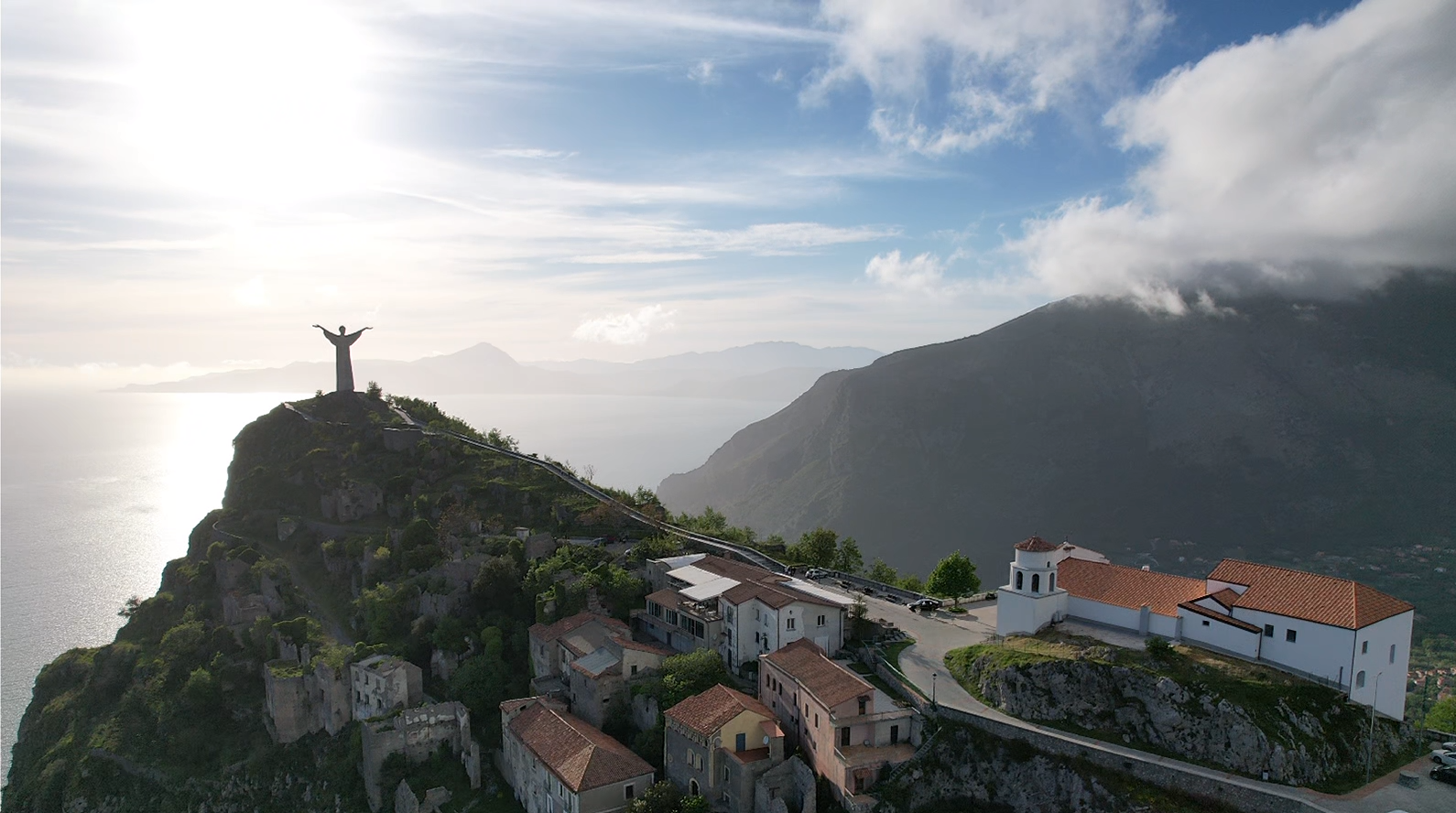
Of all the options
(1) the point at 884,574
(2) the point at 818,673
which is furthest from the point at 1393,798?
(1) the point at 884,574

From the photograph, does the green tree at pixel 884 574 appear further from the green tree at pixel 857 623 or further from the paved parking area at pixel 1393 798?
the paved parking area at pixel 1393 798

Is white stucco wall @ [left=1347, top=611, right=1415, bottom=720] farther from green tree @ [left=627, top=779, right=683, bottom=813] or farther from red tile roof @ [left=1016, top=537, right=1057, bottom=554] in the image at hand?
green tree @ [left=627, top=779, right=683, bottom=813]

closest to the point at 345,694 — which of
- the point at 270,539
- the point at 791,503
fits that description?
the point at 270,539

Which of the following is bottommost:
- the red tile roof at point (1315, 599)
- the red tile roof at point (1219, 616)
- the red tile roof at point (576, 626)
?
the red tile roof at point (576, 626)

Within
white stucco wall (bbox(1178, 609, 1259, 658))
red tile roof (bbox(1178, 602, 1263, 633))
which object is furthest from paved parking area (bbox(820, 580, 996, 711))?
red tile roof (bbox(1178, 602, 1263, 633))

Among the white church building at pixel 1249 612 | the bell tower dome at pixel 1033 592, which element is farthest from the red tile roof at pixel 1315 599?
the bell tower dome at pixel 1033 592

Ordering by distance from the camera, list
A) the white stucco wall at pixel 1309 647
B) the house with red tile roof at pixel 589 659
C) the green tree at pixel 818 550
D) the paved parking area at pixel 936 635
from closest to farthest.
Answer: the white stucco wall at pixel 1309 647, the paved parking area at pixel 936 635, the house with red tile roof at pixel 589 659, the green tree at pixel 818 550
